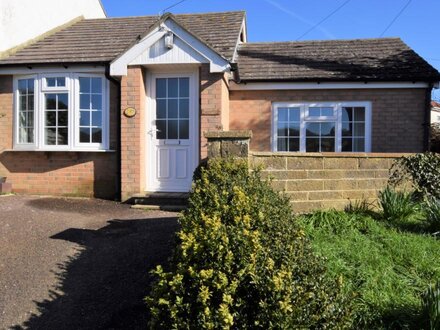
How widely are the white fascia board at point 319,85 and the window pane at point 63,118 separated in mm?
3802

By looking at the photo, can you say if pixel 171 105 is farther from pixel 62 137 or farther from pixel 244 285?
pixel 244 285

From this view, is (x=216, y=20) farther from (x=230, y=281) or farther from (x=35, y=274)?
(x=230, y=281)

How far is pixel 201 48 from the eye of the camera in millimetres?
8164

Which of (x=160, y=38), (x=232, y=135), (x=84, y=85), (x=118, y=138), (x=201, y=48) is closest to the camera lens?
(x=232, y=135)

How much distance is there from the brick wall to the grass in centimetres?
34

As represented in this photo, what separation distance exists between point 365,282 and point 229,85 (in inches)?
275

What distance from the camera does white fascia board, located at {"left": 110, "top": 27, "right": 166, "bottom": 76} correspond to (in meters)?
→ 8.34

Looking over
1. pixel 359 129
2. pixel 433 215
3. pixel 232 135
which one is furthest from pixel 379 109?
pixel 232 135

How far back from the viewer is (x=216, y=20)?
11086 millimetres

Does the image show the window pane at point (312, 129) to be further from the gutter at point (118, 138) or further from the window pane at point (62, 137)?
the window pane at point (62, 137)

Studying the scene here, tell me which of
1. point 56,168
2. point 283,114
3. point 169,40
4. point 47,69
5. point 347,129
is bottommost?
point 56,168

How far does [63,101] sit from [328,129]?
6105mm

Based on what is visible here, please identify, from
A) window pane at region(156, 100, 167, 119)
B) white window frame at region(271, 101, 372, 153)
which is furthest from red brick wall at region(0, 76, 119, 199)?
white window frame at region(271, 101, 372, 153)

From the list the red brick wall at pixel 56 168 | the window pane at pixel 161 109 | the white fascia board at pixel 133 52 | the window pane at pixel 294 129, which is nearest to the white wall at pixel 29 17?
the red brick wall at pixel 56 168
